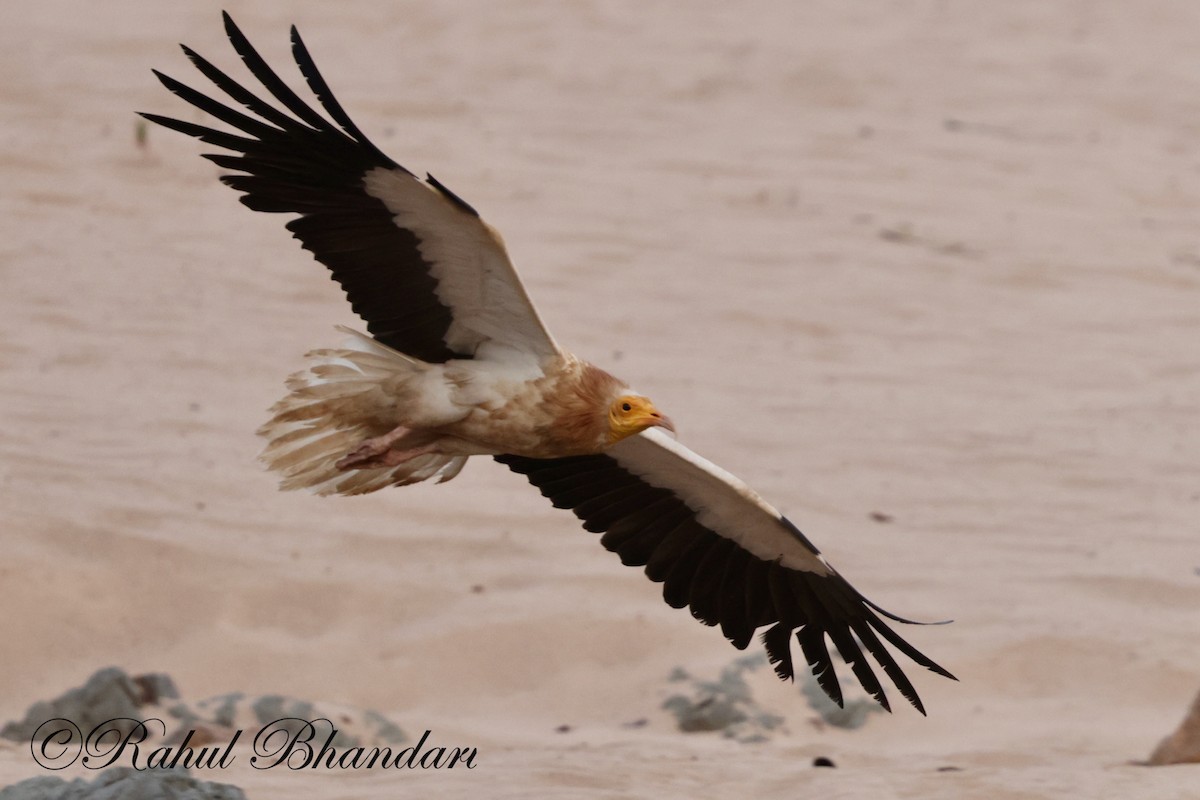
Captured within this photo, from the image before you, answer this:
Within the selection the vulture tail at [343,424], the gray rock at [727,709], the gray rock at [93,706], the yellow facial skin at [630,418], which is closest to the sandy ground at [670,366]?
the gray rock at [727,709]

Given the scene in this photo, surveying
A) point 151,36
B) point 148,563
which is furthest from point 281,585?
point 151,36

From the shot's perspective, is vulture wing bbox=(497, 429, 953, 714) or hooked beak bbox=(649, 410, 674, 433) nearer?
hooked beak bbox=(649, 410, 674, 433)

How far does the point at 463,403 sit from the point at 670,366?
14.5 feet

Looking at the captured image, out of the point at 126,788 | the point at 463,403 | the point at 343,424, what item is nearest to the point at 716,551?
the point at 463,403

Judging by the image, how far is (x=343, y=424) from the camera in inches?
216

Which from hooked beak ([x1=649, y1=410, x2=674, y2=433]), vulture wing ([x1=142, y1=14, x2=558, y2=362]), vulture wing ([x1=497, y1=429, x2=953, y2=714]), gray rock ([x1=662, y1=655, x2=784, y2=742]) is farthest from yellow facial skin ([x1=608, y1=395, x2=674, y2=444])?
gray rock ([x1=662, y1=655, x2=784, y2=742])

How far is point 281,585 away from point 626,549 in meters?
1.81

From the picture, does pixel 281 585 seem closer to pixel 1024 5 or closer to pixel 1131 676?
pixel 1131 676

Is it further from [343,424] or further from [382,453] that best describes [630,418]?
[343,424]

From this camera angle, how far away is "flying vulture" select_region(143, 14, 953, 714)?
500 cm

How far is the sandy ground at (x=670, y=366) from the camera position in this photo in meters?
6.82

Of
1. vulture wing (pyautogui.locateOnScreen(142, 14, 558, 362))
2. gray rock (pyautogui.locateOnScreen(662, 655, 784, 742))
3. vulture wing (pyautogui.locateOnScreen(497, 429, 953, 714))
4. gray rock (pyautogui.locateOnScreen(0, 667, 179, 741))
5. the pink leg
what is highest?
vulture wing (pyautogui.locateOnScreen(142, 14, 558, 362))

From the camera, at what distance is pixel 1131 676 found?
7.29 meters

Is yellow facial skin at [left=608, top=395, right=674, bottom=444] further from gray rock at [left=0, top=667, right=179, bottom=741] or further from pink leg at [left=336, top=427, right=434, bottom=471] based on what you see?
gray rock at [left=0, top=667, right=179, bottom=741]
